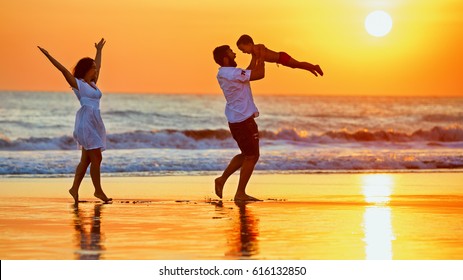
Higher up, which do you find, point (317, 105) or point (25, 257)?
point (317, 105)

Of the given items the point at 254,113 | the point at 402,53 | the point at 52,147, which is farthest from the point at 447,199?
the point at 402,53

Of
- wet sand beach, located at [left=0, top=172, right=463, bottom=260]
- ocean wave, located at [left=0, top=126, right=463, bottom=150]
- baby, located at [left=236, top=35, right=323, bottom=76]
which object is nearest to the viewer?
wet sand beach, located at [left=0, top=172, right=463, bottom=260]

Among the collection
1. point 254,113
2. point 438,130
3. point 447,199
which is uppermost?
point 438,130

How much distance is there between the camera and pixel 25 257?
8.07 meters

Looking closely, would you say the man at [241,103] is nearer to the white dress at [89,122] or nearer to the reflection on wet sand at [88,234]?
the white dress at [89,122]

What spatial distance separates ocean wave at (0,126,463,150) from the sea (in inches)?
1.6

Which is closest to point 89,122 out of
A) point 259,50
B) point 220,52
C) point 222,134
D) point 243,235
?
point 220,52

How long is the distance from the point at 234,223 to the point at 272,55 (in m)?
2.36

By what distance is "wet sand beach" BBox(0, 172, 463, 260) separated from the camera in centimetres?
830

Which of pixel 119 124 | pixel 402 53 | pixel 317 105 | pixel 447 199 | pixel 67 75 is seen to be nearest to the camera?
pixel 67 75

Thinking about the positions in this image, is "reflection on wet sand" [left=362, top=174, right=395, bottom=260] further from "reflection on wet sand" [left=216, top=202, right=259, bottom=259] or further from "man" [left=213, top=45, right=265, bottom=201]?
"man" [left=213, top=45, right=265, bottom=201]

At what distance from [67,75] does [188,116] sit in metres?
35.7

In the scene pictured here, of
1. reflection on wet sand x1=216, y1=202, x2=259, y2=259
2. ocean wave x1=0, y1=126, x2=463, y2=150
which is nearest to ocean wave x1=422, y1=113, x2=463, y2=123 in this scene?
ocean wave x1=0, y1=126, x2=463, y2=150
